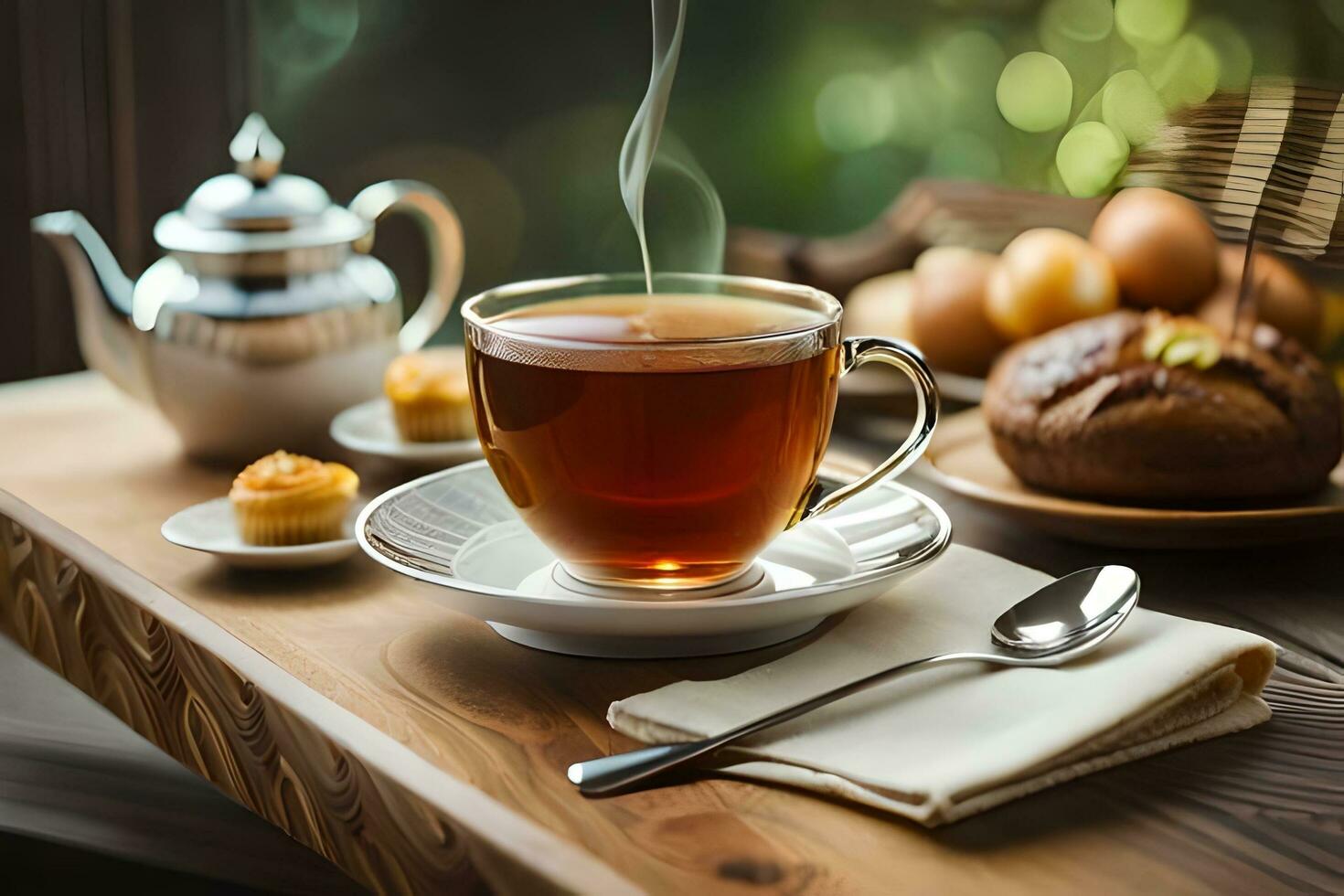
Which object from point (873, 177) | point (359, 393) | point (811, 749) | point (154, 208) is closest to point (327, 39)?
point (154, 208)

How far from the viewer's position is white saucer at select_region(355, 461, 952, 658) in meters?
0.57

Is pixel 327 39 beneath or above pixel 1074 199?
above

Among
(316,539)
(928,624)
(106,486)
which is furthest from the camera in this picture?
(106,486)

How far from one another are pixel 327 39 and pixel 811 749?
172 cm

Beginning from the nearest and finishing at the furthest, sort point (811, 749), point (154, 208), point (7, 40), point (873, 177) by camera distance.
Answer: point (811, 749) < point (7, 40) < point (154, 208) < point (873, 177)

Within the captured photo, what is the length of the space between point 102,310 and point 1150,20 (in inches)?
54.6

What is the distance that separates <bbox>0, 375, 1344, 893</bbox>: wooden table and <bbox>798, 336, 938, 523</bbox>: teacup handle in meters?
0.11

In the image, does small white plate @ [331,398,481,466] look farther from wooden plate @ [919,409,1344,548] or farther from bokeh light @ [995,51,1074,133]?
bokeh light @ [995,51,1074,133]

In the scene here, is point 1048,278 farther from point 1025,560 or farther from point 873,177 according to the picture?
point 873,177

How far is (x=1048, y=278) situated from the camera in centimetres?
114

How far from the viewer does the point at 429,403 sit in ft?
3.08

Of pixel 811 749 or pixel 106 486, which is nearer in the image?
pixel 811 749

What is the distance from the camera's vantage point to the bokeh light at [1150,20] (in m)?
1.73

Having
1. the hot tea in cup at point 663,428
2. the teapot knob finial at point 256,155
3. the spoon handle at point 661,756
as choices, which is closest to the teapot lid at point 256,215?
the teapot knob finial at point 256,155
